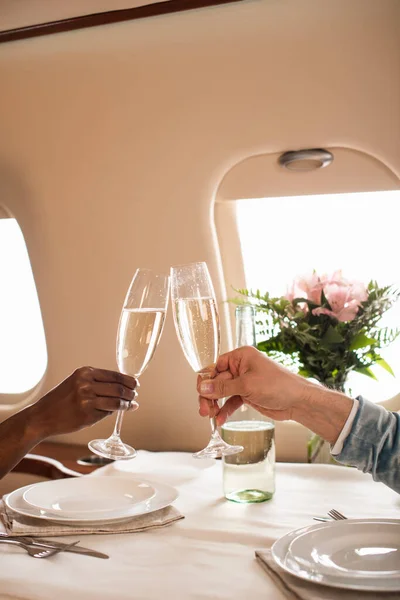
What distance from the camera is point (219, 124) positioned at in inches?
83.0

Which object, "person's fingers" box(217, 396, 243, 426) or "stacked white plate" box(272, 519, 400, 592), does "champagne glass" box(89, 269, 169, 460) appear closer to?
"person's fingers" box(217, 396, 243, 426)

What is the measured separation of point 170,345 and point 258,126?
0.76 m

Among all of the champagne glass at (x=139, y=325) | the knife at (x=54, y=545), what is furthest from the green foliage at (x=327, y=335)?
the knife at (x=54, y=545)

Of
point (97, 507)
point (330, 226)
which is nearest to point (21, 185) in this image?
point (330, 226)

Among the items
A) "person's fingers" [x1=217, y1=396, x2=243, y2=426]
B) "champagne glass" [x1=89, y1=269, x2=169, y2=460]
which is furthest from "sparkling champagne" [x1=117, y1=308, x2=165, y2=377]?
"person's fingers" [x1=217, y1=396, x2=243, y2=426]

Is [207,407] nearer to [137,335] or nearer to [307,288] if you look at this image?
[137,335]

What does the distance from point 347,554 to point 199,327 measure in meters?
0.42

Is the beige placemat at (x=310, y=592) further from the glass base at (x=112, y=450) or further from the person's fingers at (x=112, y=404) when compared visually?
the person's fingers at (x=112, y=404)

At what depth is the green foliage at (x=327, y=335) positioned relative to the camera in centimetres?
162

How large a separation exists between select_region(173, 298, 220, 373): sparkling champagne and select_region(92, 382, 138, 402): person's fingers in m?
0.18

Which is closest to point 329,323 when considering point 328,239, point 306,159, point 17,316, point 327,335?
point 327,335

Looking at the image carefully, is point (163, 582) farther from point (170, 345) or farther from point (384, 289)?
point (170, 345)

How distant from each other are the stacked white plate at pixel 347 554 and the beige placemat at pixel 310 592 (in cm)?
2

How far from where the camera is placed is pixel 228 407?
1354mm
